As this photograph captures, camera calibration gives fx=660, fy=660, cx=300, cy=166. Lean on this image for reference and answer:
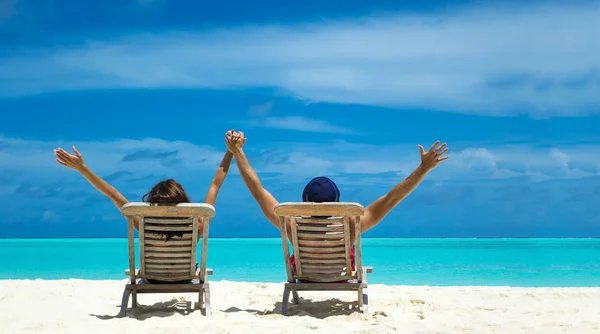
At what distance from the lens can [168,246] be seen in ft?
20.2

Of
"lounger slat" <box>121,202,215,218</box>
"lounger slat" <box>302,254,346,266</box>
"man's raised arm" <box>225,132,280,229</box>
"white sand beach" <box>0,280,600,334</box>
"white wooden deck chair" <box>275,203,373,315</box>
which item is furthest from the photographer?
"man's raised arm" <box>225,132,280,229</box>

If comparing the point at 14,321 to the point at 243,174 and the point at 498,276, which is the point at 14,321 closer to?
the point at 243,174

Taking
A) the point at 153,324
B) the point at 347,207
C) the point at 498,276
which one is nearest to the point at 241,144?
the point at 347,207

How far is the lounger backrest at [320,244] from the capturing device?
6145 millimetres

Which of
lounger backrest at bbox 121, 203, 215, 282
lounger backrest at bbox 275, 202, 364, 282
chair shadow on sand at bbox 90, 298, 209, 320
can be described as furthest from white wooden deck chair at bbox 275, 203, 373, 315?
chair shadow on sand at bbox 90, 298, 209, 320

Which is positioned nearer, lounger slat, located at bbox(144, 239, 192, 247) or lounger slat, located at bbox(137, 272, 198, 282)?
lounger slat, located at bbox(144, 239, 192, 247)

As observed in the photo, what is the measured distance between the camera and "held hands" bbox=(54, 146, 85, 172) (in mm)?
6396

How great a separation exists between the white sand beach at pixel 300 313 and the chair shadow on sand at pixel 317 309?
10 mm

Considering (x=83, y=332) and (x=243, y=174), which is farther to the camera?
(x=243, y=174)

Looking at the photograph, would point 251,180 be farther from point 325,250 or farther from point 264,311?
point 264,311

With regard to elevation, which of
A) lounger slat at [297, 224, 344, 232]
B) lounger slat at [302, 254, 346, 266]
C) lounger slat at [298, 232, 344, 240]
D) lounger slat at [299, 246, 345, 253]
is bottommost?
lounger slat at [302, 254, 346, 266]

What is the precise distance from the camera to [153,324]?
18.9 ft

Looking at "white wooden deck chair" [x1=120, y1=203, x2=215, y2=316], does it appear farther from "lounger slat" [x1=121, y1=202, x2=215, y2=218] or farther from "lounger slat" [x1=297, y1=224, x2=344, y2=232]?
"lounger slat" [x1=297, y1=224, x2=344, y2=232]

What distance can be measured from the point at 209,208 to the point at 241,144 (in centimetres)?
93
